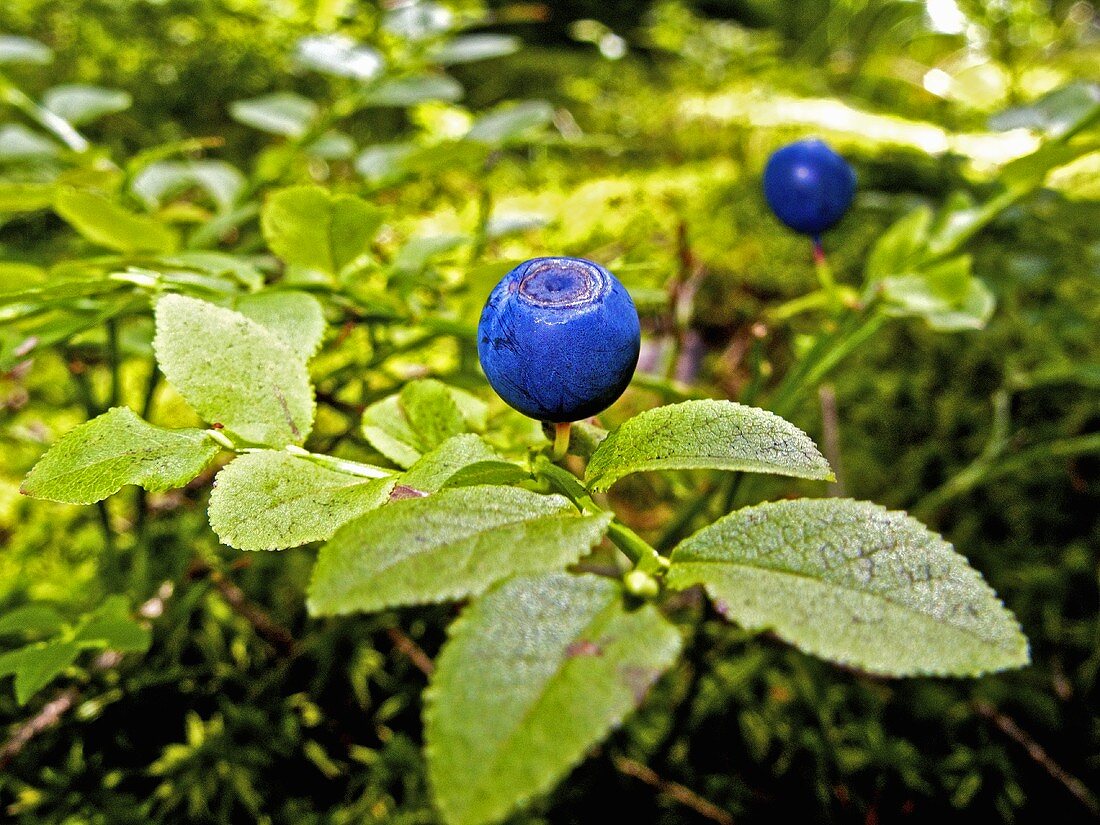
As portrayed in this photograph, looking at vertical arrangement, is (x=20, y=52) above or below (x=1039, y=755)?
above

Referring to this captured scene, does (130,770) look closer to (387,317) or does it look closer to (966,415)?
(387,317)

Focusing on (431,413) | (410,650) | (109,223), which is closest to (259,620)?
(410,650)

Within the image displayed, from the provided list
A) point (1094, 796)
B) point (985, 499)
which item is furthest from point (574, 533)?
point (985, 499)

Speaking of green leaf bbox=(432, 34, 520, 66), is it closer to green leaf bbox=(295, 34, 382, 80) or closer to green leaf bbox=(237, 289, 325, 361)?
green leaf bbox=(295, 34, 382, 80)

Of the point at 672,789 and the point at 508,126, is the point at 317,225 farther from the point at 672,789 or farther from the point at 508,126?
the point at 672,789

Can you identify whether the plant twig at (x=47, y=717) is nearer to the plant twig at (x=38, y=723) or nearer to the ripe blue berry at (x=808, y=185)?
the plant twig at (x=38, y=723)

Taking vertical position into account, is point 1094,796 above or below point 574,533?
below

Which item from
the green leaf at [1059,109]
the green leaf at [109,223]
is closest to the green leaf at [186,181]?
the green leaf at [109,223]
